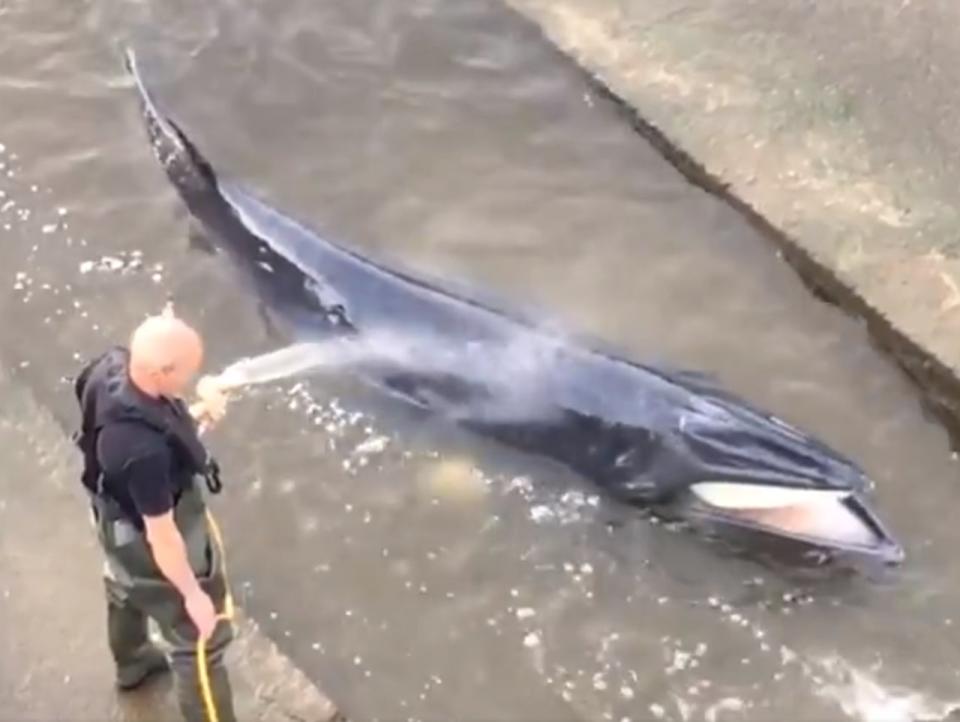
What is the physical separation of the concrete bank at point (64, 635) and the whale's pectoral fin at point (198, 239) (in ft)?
4.09

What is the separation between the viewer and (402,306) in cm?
546

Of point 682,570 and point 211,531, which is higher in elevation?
point 211,531

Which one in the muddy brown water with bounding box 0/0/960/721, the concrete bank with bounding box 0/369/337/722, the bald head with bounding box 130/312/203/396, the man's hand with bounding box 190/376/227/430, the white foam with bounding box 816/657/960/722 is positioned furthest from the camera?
the muddy brown water with bounding box 0/0/960/721

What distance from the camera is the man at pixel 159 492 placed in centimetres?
374

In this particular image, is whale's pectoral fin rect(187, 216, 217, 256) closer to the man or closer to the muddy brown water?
the muddy brown water

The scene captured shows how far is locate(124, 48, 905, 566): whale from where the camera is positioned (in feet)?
16.4

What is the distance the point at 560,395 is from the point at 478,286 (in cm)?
102

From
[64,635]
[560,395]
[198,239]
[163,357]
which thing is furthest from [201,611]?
[198,239]

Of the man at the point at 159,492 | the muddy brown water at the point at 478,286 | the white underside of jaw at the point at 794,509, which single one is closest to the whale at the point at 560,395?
the white underside of jaw at the point at 794,509

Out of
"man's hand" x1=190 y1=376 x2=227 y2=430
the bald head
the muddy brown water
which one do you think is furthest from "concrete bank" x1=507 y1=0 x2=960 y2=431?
the bald head

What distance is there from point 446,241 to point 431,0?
1538 millimetres

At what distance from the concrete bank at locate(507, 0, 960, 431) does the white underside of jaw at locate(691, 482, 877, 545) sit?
87cm

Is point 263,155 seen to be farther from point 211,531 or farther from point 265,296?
point 211,531

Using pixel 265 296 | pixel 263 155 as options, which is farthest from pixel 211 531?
pixel 263 155
